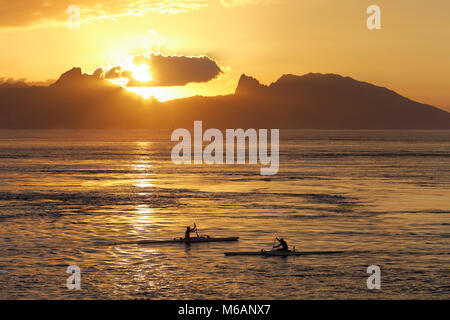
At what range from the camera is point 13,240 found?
53.9m

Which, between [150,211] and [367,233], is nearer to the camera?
[367,233]

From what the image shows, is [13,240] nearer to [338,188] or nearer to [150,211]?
[150,211]

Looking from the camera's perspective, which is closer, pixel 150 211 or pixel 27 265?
pixel 27 265
